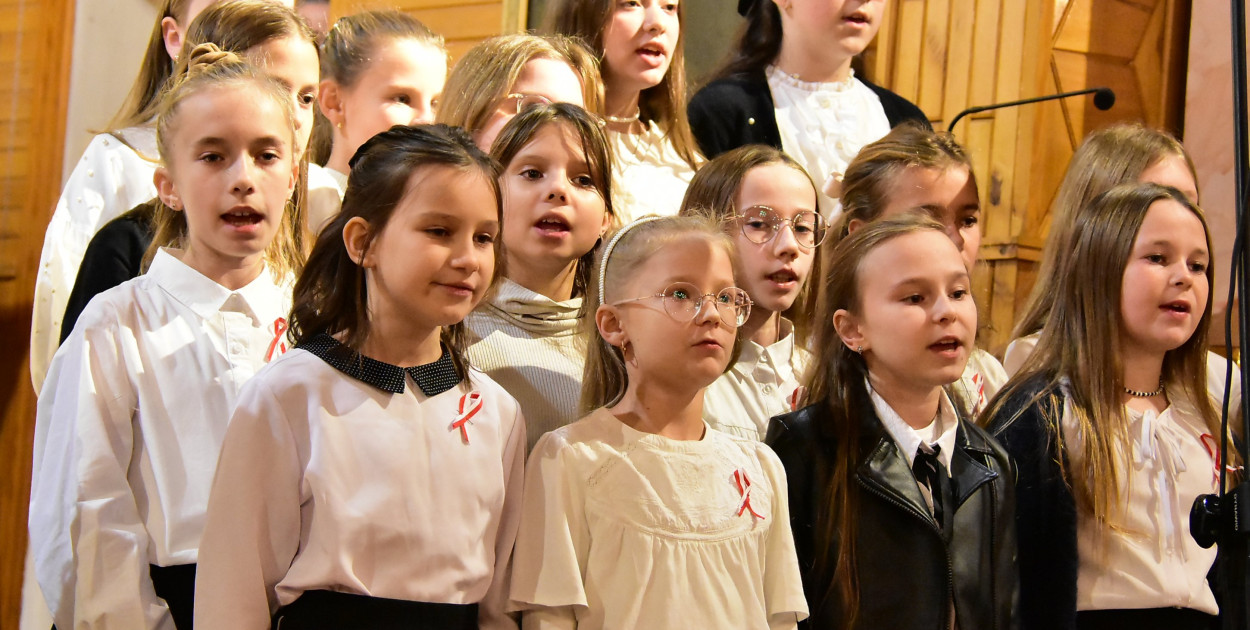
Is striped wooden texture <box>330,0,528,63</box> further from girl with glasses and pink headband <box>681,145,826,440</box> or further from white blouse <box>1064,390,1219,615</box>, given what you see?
white blouse <box>1064,390,1219,615</box>

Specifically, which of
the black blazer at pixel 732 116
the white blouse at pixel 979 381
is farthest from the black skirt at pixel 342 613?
the black blazer at pixel 732 116

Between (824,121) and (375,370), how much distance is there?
202cm

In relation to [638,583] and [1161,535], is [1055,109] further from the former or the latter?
[638,583]

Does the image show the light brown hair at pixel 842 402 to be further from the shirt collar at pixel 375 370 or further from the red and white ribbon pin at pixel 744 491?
the shirt collar at pixel 375 370

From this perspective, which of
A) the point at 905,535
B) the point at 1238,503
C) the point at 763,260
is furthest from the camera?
the point at 763,260

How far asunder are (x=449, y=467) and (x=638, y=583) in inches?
12.7

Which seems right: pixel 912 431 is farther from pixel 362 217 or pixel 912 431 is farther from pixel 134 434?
pixel 134 434

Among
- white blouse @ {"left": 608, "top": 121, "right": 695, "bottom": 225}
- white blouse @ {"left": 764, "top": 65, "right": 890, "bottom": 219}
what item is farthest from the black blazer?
white blouse @ {"left": 608, "top": 121, "right": 695, "bottom": 225}

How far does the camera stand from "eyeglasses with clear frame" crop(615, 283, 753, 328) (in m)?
2.00

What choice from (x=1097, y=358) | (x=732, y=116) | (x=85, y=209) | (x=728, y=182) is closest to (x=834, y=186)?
(x=732, y=116)

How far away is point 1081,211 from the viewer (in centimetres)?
280

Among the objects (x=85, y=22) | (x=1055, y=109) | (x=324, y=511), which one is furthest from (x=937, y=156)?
(x=85, y=22)

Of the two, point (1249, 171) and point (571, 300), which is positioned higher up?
point (1249, 171)

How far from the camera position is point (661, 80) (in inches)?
128
